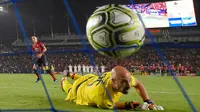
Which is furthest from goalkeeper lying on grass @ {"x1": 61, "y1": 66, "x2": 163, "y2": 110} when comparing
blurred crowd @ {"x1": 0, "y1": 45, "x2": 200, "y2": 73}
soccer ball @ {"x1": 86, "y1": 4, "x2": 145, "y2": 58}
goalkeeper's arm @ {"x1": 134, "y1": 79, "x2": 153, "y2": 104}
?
blurred crowd @ {"x1": 0, "y1": 45, "x2": 200, "y2": 73}

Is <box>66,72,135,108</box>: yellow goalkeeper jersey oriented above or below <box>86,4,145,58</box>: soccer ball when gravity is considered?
below

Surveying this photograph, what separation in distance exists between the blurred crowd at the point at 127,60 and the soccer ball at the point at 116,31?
16.9 m

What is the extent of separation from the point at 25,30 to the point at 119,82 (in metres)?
30.4

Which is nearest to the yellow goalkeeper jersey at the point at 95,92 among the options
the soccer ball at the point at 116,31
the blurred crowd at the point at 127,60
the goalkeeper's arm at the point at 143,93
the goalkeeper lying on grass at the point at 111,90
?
the goalkeeper lying on grass at the point at 111,90

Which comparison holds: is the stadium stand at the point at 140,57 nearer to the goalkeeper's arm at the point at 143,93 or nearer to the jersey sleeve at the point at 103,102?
the goalkeeper's arm at the point at 143,93

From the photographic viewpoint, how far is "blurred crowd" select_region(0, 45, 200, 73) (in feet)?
71.3

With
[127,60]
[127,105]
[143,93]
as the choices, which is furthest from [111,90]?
[127,60]

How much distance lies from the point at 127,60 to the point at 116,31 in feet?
64.4

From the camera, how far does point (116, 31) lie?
3178 mm

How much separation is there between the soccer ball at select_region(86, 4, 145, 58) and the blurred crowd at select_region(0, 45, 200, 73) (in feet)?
55.4

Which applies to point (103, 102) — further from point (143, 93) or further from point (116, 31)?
point (116, 31)

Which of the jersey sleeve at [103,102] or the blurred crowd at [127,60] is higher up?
the blurred crowd at [127,60]

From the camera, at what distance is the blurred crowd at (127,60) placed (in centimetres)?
2172

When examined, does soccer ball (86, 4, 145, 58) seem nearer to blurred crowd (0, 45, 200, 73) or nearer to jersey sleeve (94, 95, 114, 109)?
jersey sleeve (94, 95, 114, 109)
